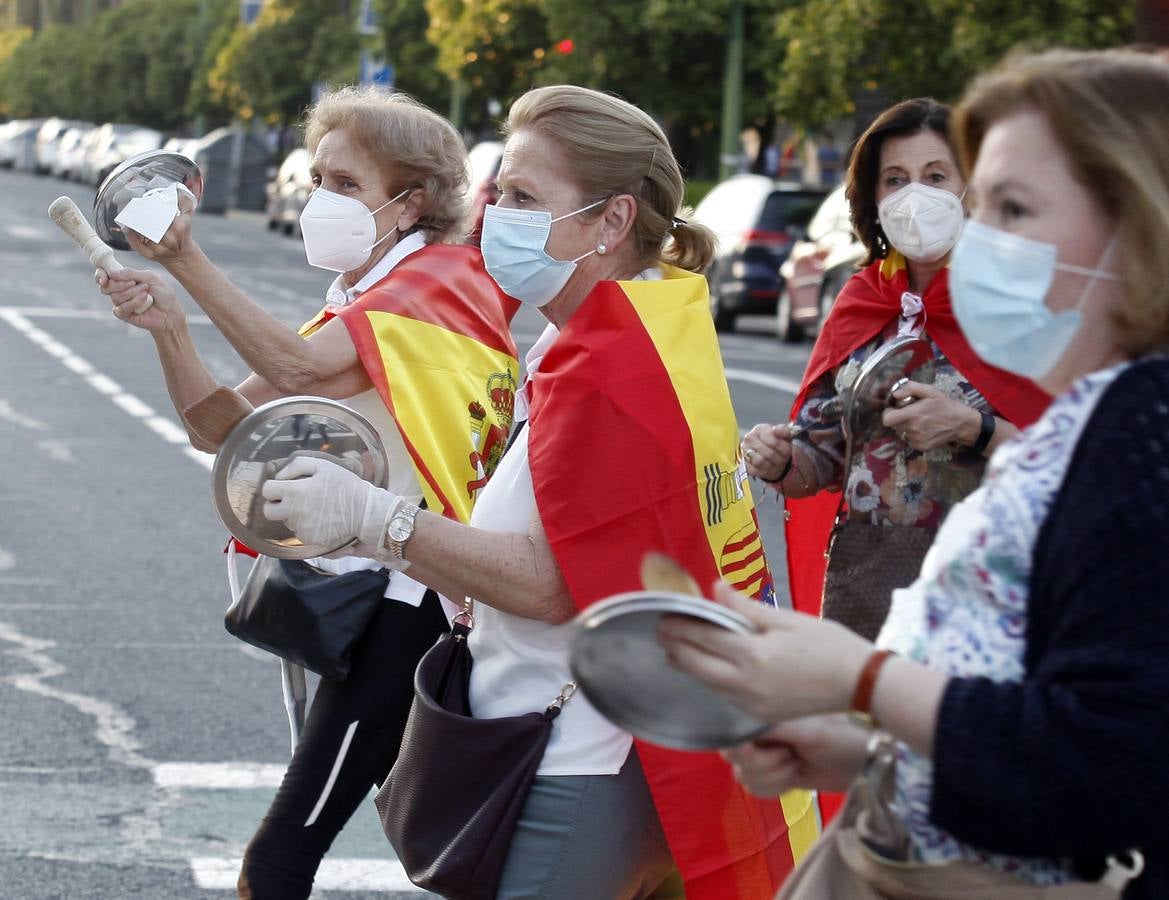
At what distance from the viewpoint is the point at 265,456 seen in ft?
8.65

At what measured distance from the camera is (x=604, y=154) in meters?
3.05

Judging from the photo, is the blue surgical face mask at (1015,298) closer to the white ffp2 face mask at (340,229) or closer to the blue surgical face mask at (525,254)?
the blue surgical face mask at (525,254)

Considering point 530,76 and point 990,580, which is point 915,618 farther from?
point 530,76

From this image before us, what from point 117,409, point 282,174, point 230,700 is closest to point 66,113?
point 282,174

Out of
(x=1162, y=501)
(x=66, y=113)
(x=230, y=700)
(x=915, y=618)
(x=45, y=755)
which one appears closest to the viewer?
(x=1162, y=501)

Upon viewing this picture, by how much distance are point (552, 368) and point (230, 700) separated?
3.83 m

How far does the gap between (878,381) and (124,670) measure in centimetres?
391

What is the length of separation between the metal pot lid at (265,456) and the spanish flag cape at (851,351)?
1.29 meters

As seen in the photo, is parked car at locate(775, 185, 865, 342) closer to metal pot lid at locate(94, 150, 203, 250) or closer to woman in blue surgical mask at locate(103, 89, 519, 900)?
woman in blue surgical mask at locate(103, 89, 519, 900)

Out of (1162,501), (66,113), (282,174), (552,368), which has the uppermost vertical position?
(1162,501)

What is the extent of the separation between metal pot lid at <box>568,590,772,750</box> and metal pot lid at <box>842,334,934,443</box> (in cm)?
172

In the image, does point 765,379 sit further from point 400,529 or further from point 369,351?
point 400,529

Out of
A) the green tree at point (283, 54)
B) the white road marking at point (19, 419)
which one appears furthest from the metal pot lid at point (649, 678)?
the green tree at point (283, 54)

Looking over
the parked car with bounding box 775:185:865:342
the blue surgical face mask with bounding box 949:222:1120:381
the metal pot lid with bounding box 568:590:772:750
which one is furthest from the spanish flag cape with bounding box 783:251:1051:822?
the parked car with bounding box 775:185:865:342
